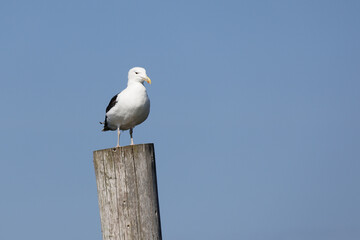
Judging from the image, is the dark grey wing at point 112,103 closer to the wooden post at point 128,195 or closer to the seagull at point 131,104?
the seagull at point 131,104

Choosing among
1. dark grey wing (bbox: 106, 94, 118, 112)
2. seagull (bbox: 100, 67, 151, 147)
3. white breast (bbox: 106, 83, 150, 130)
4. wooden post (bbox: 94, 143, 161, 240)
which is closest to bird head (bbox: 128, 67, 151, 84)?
seagull (bbox: 100, 67, 151, 147)

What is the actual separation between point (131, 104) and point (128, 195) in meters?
4.05

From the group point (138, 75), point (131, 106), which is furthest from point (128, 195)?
point (138, 75)

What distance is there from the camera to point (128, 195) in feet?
18.5

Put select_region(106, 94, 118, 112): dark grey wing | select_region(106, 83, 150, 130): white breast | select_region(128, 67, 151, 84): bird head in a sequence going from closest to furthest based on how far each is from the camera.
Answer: select_region(106, 83, 150, 130): white breast → select_region(128, 67, 151, 84): bird head → select_region(106, 94, 118, 112): dark grey wing

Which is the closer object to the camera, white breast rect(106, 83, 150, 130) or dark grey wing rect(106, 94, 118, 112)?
white breast rect(106, 83, 150, 130)

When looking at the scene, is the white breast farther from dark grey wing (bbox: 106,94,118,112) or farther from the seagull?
dark grey wing (bbox: 106,94,118,112)

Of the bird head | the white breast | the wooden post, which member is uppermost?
the bird head

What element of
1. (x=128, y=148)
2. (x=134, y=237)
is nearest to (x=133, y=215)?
(x=134, y=237)

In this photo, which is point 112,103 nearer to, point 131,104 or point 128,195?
point 131,104

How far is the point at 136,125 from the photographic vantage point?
1021 centimetres

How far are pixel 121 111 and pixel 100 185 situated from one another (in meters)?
4.07

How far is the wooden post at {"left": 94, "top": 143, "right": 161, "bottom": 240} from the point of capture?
5602 mm

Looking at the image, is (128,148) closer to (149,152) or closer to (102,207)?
(149,152)
